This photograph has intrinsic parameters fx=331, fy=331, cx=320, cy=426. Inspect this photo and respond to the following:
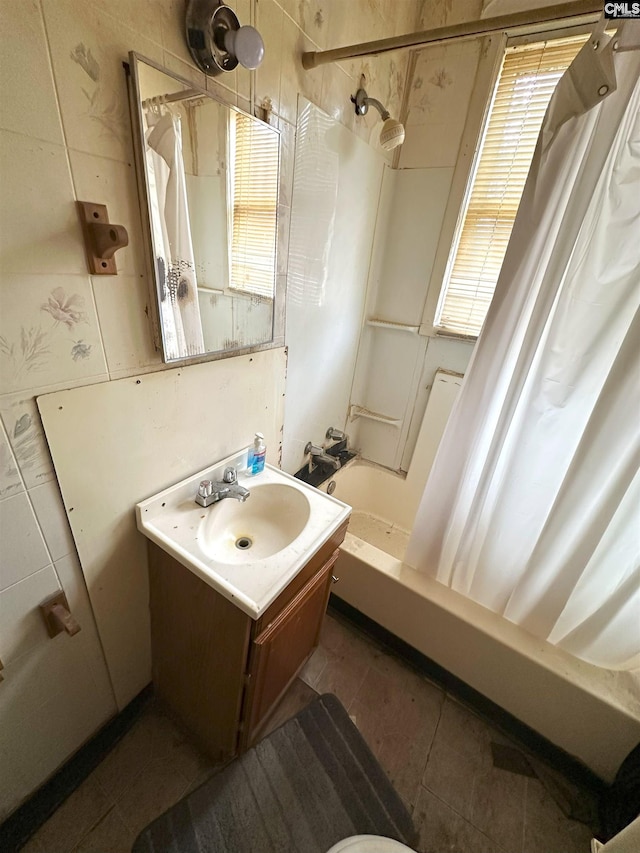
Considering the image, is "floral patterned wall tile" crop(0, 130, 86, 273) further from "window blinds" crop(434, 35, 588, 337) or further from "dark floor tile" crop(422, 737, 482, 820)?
"dark floor tile" crop(422, 737, 482, 820)

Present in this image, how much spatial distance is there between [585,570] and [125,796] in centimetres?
157

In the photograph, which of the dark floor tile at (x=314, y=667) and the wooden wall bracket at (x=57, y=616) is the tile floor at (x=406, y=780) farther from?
the wooden wall bracket at (x=57, y=616)

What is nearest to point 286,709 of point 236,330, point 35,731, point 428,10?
point 35,731

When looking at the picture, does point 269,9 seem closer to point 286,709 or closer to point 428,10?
point 428,10

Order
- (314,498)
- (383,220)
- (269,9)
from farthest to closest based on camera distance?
(383,220), (314,498), (269,9)

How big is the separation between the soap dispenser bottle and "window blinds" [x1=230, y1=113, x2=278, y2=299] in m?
0.49

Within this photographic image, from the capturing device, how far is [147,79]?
2.06ft

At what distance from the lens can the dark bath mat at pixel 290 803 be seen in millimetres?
944

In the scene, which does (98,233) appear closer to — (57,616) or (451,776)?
(57,616)

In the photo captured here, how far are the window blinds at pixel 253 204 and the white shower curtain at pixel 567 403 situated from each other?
0.72 meters

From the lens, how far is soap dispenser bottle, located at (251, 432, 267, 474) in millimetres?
1179

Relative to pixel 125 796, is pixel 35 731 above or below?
above

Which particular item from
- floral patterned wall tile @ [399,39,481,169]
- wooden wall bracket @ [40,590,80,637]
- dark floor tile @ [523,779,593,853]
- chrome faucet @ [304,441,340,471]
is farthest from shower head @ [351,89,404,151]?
dark floor tile @ [523,779,593,853]

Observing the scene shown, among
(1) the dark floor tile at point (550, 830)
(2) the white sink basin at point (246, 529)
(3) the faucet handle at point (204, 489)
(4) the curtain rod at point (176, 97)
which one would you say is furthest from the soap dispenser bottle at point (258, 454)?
(1) the dark floor tile at point (550, 830)
